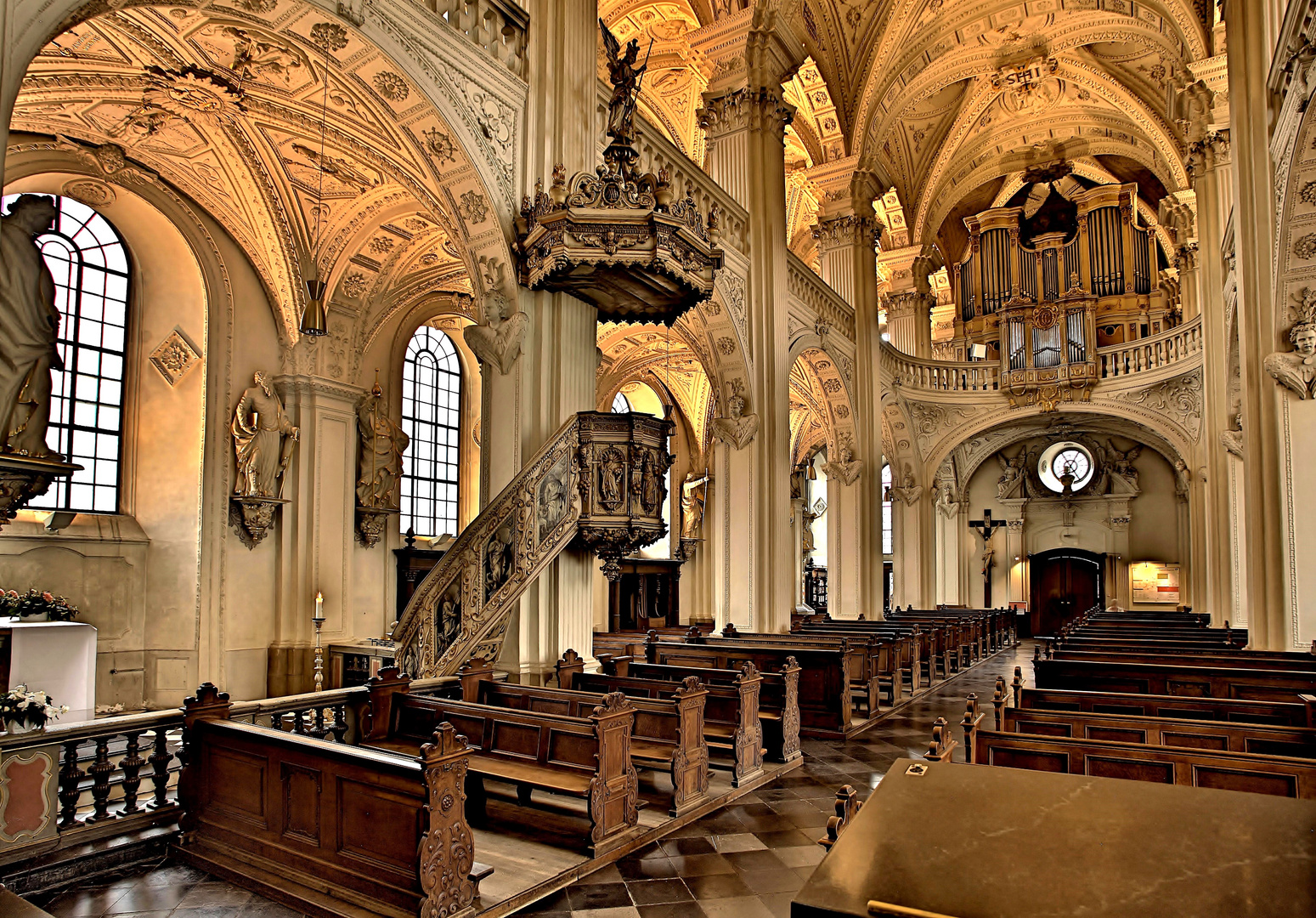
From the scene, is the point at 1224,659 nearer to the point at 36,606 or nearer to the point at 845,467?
the point at 845,467

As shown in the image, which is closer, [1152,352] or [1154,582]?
[1152,352]

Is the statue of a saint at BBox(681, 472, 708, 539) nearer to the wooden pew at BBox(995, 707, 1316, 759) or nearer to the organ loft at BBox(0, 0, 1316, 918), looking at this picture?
the organ loft at BBox(0, 0, 1316, 918)

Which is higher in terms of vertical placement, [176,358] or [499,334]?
[176,358]

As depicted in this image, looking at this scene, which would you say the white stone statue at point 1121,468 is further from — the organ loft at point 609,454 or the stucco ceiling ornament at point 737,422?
the stucco ceiling ornament at point 737,422

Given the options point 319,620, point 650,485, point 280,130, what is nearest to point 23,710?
point 650,485

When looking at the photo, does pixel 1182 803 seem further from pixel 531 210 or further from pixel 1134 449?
pixel 1134 449

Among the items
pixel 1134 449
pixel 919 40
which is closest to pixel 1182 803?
pixel 919 40

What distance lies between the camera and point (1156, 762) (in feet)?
12.5

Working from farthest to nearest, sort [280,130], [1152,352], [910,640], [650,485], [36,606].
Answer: [1152,352] < [910,640] < [280,130] < [36,606] < [650,485]

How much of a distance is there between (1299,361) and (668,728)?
706cm

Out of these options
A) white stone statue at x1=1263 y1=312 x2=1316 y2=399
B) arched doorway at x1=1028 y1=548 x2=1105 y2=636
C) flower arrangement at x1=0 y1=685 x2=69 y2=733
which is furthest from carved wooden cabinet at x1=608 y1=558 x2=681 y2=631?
flower arrangement at x1=0 y1=685 x2=69 y2=733

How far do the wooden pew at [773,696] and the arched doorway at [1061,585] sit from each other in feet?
60.9

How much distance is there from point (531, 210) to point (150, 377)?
688cm

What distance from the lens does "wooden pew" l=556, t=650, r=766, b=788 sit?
6.67m
